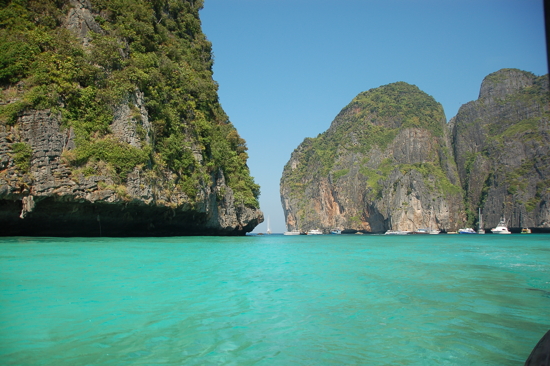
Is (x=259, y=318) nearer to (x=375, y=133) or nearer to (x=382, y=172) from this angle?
(x=382, y=172)

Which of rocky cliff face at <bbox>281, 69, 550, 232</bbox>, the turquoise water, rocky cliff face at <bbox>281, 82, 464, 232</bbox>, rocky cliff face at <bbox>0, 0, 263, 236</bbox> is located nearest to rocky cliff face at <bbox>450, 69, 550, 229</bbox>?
rocky cliff face at <bbox>281, 69, 550, 232</bbox>

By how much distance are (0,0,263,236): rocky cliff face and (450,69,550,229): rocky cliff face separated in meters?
67.7

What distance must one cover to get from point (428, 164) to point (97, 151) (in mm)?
86811

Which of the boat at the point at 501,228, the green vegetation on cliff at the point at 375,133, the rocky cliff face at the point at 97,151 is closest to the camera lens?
the rocky cliff face at the point at 97,151

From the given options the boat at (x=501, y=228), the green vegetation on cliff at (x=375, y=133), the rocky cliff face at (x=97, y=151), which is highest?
the green vegetation on cliff at (x=375, y=133)

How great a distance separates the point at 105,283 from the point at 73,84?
15.5 m

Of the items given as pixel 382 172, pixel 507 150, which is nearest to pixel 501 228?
pixel 507 150

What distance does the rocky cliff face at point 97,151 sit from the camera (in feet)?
55.9

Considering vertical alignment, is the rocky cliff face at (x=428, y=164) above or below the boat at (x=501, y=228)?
above

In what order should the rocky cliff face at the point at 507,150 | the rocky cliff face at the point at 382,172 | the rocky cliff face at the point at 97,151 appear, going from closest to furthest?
the rocky cliff face at the point at 97,151 < the rocky cliff face at the point at 507,150 < the rocky cliff face at the point at 382,172

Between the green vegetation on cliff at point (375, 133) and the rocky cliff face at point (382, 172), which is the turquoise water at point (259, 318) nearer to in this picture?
the rocky cliff face at point (382, 172)

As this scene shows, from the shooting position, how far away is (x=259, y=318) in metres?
5.00

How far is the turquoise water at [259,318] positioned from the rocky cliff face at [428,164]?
74.7 metres

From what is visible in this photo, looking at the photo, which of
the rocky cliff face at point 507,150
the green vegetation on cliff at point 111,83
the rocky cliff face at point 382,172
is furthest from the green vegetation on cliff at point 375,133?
the green vegetation on cliff at point 111,83
